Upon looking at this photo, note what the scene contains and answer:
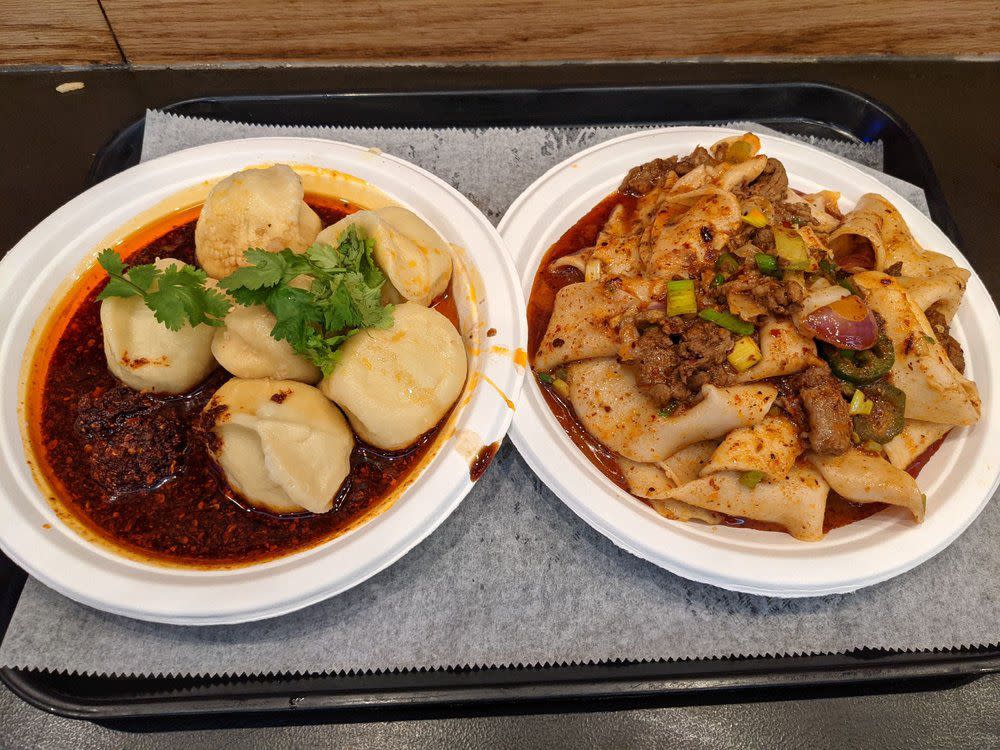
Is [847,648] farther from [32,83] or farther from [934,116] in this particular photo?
[32,83]

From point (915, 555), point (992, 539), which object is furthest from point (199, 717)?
point (992, 539)

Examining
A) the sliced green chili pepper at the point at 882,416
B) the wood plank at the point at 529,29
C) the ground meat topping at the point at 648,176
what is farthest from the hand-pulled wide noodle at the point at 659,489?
the wood plank at the point at 529,29

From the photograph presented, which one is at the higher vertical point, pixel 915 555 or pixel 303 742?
pixel 915 555

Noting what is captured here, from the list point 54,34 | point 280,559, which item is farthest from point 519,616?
point 54,34

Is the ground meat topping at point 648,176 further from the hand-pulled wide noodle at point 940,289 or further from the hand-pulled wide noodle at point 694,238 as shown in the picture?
the hand-pulled wide noodle at point 940,289

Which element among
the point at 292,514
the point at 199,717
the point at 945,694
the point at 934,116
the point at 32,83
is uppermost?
the point at 32,83

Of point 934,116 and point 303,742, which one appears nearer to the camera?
point 303,742
